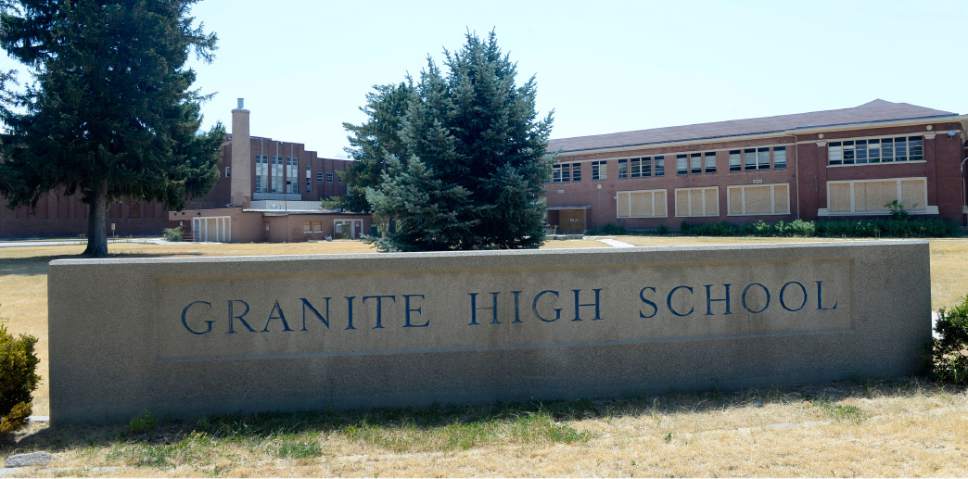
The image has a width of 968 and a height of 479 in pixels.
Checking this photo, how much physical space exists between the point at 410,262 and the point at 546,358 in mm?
1588

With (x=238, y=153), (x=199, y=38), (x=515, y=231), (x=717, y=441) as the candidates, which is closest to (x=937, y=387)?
(x=717, y=441)

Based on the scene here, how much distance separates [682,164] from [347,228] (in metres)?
28.7

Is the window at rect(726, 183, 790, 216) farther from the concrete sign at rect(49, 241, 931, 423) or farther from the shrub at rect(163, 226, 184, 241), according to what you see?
the shrub at rect(163, 226, 184, 241)

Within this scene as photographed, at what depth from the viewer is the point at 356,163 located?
49812 millimetres

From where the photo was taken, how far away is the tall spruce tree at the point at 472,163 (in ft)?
51.8

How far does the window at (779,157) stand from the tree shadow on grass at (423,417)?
1744 inches

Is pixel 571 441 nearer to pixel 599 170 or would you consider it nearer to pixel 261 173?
pixel 599 170

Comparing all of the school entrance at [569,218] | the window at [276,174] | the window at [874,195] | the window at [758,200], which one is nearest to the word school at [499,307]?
the window at [874,195]

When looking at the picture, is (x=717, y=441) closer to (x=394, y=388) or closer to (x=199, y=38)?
(x=394, y=388)

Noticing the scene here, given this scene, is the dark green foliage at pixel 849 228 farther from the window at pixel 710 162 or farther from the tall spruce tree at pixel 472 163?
the tall spruce tree at pixel 472 163

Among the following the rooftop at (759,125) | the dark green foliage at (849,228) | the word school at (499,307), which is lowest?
the word school at (499,307)

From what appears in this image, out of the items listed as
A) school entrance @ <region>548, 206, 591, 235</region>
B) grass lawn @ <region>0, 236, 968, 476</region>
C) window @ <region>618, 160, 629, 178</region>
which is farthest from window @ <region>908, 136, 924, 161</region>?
grass lawn @ <region>0, 236, 968, 476</region>

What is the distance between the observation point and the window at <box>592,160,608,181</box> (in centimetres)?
5531

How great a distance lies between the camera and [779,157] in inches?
1871
